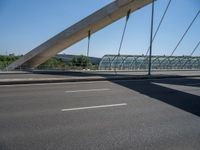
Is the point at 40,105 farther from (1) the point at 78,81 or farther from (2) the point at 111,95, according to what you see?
(1) the point at 78,81

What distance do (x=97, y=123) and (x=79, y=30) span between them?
77.8ft

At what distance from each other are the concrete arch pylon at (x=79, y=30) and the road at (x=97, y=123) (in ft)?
61.2

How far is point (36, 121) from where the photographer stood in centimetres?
665

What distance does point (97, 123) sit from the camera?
6.59m

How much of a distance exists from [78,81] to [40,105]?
763cm

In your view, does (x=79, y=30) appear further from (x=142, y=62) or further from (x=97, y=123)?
(x=97, y=123)

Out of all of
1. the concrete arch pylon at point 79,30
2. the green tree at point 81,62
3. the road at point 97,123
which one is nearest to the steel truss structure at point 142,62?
the green tree at point 81,62

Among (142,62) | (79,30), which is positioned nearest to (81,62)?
(79,30)

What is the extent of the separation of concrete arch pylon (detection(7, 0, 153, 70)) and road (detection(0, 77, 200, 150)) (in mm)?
18640

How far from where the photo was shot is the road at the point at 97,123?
520cm

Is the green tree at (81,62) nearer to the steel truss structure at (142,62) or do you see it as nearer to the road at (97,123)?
the steel truss structure at (142,62)

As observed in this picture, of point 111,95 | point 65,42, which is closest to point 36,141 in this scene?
point 111,95

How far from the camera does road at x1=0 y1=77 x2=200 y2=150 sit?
17.1 feet

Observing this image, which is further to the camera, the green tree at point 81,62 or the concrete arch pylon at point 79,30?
the green tree at point 81,62
